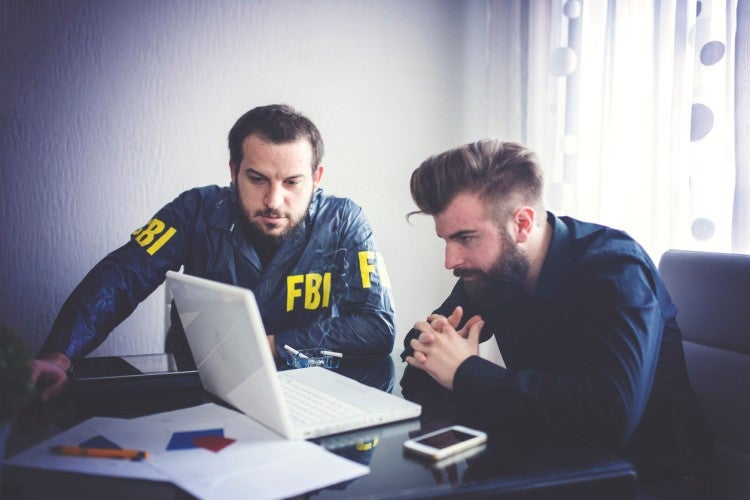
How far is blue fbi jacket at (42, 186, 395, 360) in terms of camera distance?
164 centimetres

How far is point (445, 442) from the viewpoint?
2.83ft

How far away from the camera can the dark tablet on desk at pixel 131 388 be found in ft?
3.48

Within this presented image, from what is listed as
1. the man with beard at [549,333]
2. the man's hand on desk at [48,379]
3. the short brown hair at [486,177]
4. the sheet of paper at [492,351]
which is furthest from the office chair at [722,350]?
the sheet of paper at [492,351]

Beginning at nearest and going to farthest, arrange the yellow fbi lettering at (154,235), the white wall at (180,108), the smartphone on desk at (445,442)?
the smartphone on desk at (445,442), the yellow fbi lettering at (154,235), the white wall at (180,108)

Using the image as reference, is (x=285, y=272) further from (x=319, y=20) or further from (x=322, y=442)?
(x=319, y=20)

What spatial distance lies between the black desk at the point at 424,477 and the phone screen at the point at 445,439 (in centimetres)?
4

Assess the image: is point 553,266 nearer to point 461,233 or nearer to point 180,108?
point 461,233

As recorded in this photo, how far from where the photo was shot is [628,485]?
796mm

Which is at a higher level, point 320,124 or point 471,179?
point 320,124

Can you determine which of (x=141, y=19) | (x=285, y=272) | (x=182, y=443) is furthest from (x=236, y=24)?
(x=182, y=443)

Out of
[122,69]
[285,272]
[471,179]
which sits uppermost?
[122,69]

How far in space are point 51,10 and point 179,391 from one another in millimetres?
1720

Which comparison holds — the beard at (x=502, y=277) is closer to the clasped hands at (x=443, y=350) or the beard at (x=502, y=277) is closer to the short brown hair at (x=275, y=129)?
the clasped hands at (x=443, y=350)

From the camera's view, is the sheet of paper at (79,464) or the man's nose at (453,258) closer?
the sheet of paper at (79,464)
